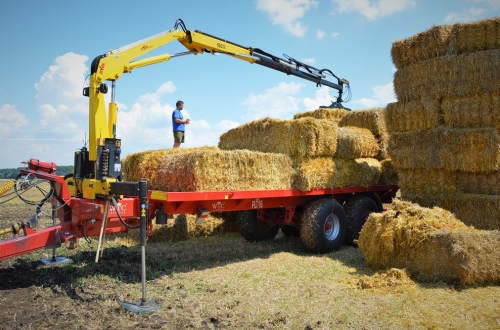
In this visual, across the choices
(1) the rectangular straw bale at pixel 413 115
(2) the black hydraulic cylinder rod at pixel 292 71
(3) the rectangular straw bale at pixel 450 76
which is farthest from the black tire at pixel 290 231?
(2) the black hydraulic cylinder rod at pixel 292 71

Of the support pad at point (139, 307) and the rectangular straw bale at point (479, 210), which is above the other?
the rectangular straw bale at point (479, 210)

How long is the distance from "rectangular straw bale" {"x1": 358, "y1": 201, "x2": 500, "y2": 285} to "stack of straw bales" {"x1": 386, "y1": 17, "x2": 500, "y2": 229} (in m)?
1.52

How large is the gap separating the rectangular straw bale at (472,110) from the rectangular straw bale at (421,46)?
1.01m

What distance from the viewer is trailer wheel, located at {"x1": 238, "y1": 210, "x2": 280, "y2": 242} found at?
30.6 feet

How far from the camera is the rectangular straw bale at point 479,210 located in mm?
7949

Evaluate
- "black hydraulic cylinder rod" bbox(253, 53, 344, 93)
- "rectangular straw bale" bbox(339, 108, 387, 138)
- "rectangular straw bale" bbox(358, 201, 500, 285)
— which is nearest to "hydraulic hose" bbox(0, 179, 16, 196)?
"rectangular straw bale" bbox(358, 201, 500, 285)

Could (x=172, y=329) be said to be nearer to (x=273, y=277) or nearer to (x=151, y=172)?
(x=273, y=277)

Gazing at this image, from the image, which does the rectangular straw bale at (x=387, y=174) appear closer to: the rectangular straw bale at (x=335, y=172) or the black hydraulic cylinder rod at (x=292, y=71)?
the rectangular straw bale at (x=335, y=172)

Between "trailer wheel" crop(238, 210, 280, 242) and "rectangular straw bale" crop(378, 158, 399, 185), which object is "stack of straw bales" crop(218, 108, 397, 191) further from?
"trailer wheel" crop(238, 210, 280, 242)

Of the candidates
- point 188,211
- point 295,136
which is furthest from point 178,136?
point 188,211

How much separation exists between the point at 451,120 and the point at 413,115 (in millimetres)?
745

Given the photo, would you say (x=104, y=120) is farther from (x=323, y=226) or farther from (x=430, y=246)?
(x=430, y=246)

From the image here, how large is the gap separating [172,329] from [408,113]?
679 centimetres

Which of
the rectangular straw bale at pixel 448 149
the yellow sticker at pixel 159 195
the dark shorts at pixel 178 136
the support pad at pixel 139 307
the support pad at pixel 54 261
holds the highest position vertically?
the dark shorts at pixel 178 136
